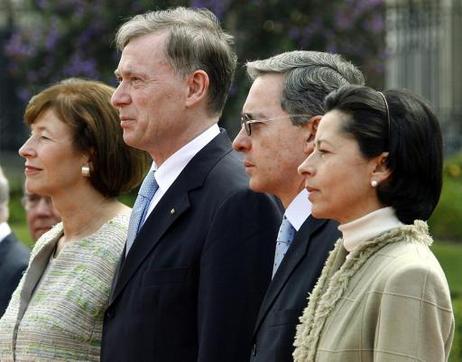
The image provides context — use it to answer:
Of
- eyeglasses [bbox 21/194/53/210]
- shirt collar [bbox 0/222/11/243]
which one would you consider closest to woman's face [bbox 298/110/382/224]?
shirt collar [bbox 0/222/11/243]

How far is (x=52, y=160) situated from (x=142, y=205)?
19.9 inches

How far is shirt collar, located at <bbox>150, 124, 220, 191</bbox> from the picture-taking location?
4.86 m

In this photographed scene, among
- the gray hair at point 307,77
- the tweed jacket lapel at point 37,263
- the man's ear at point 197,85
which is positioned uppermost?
the gray hair at point 307,77

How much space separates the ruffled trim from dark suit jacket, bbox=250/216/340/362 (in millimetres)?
230

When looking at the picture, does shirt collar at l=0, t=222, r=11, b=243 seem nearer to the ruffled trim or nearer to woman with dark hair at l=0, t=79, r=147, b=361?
woman with dark hair at l=0, t=79, r=147, b=361

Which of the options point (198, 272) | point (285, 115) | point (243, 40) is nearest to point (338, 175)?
point (285, 115)

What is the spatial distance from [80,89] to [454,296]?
5.56 metres

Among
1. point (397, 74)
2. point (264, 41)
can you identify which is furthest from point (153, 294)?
point (397, 74)

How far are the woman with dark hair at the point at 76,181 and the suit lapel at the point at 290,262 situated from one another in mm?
1030

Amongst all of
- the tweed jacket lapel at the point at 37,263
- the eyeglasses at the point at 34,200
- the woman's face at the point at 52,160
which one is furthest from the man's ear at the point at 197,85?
the eyeglasses at the point at 34,200

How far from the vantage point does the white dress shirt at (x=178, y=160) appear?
4859 mm

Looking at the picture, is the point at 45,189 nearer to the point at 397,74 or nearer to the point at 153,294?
the point at 153,294

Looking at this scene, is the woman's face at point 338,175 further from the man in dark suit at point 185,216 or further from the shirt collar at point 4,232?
the shirt collar at point 4,232

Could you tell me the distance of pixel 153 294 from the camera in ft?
15.2
